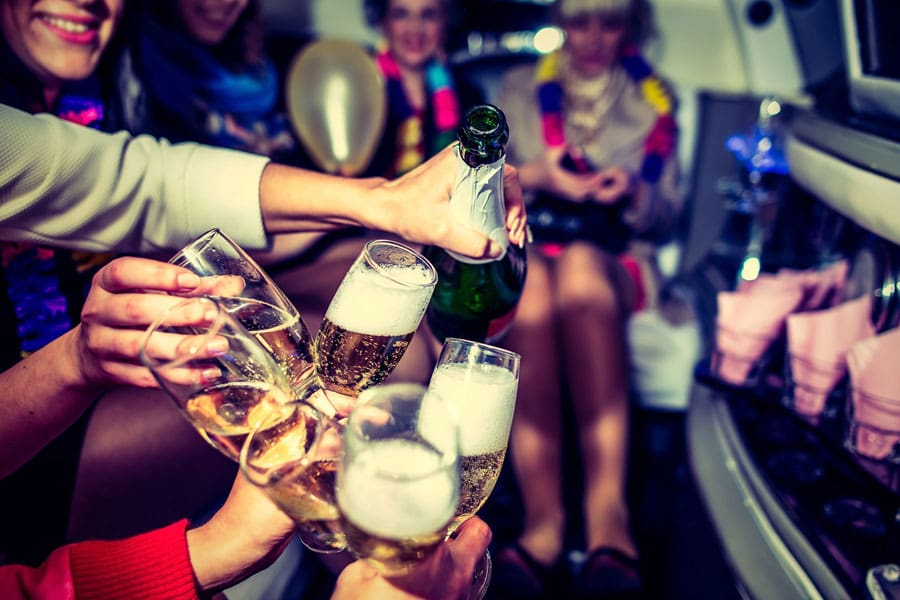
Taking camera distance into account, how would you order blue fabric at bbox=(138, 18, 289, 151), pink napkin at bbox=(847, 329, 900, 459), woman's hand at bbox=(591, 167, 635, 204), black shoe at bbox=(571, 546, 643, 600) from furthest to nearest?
woman's hand at bbox=(591, 167, 635, 204) < blue fabric at bbox=(138, 18, 289, 151) < black shoe at bbox=(571, 546, 643, 600) < pink napkin at bbox=(847, 329, 900, 459)

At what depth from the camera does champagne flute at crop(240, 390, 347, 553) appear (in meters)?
0.51

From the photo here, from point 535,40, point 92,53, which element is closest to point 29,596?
point 92,53

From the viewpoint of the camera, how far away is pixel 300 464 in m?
0.52

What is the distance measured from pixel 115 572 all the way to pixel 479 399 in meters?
0.42

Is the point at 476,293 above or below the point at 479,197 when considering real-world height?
below

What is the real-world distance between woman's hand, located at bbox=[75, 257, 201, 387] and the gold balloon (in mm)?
1049

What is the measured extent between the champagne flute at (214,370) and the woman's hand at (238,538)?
8cm

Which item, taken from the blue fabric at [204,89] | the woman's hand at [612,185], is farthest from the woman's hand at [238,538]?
the woman's hand at [612,185]

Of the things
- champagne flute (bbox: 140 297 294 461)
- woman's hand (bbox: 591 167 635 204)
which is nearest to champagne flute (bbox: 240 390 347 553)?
champagne flute (bbox: 140 297 294 461)

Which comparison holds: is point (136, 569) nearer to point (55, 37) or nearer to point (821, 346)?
point (55, 37)

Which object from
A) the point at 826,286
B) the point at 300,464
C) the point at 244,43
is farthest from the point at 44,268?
the point at 826,286

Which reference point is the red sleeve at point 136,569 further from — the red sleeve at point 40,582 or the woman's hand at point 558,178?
the woman's hand at point 558,178

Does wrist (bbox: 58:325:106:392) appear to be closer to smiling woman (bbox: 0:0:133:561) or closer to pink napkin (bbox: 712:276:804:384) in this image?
smiling woman (bbox: 0:0:133:561)

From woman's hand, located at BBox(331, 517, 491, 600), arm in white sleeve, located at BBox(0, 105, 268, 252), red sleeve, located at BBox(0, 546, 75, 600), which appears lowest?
woman's hand, located at BBox(331, 517, 491, 600)
